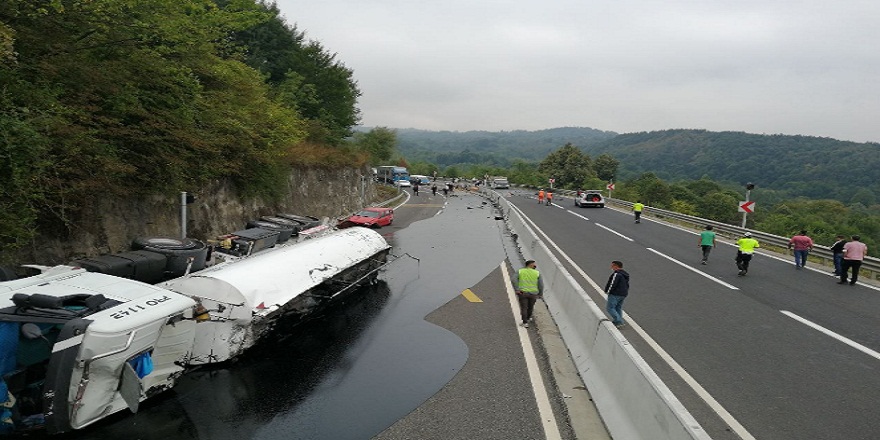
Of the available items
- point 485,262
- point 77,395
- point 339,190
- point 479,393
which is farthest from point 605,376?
point 339,190

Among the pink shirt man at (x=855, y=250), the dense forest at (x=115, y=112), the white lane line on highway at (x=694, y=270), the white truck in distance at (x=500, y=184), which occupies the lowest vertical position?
the white truck in distance at (x=500, y=184)

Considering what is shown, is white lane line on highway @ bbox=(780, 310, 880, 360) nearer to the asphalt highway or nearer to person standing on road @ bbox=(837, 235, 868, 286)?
the asphalt highway

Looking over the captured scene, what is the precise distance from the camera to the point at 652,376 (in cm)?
558

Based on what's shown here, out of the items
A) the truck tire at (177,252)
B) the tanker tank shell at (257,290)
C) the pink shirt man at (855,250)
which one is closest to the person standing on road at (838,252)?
the pink shirt man at (855,250)

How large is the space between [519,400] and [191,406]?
15.2 ft

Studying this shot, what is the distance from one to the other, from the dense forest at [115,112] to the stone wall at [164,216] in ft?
1.38

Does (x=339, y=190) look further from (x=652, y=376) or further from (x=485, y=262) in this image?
(x=652, y=376)

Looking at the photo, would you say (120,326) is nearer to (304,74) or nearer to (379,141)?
(304,74)

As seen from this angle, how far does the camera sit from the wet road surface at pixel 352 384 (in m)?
6.43

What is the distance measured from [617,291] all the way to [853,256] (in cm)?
1043

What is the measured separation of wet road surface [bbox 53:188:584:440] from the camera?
6.43 metres

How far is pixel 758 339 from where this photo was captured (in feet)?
33.2

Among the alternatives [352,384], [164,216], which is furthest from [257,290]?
[164,216]

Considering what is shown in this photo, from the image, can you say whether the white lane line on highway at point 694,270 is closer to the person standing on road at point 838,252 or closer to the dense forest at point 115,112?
the person standing on road at point 838,252
